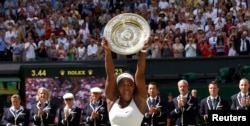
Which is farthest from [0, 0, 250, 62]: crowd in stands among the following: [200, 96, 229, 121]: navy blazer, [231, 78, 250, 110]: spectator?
[231, 78, 250, 110]: spectator

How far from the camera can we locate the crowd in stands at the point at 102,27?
24.5 metres

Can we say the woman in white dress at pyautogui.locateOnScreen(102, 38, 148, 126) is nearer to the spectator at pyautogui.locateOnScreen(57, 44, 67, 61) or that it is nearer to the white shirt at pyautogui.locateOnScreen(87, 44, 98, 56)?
the spectator at pyautogui.locateOnScreen(57, 44, 67, 61)

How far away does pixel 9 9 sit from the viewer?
86.7 ft

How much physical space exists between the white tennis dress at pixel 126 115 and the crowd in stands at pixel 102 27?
1464 cm

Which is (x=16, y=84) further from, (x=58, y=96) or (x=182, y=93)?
(x=182, y=93)

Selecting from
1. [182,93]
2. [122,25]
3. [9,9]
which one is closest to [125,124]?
[122,25]

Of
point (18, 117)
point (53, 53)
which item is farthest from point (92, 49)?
point (18, 117)

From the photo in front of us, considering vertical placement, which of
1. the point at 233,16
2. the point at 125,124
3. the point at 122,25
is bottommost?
the point at 125,124

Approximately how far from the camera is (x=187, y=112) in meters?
17.2

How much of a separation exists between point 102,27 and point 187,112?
9656mm

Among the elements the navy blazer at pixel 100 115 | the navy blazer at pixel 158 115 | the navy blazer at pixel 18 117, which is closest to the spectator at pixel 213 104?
the navy blazer at pixel 158 115

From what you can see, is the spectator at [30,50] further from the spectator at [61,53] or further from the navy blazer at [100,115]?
the navy blazer at [100,115]

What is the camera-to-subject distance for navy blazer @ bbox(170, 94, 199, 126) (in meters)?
17.1

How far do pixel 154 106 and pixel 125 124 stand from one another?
7828 millimetres
